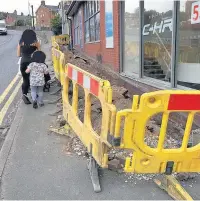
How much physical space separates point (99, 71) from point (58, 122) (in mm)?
3177

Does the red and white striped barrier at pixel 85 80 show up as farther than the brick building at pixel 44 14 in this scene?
No

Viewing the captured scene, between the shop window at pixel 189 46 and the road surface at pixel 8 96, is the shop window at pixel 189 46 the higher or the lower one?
the higher one

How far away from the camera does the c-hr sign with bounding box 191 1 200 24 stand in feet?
15.9

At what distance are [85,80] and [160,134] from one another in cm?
116

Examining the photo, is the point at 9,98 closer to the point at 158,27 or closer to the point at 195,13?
the point at 158,27

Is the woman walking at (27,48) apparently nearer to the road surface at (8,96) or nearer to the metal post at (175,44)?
the road surface at (8,96)

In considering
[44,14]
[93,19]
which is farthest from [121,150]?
[44,14]

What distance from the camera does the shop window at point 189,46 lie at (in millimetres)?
4980

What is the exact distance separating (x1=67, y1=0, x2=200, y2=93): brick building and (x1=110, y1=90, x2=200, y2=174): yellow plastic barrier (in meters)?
2.25

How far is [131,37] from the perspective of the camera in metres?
7.36

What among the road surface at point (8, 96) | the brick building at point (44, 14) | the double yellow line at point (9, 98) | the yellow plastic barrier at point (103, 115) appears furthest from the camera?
the brick building at point (44, 14)

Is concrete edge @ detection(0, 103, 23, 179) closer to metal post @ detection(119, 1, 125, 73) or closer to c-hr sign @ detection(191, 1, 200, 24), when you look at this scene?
metal post @ detection(119, 1, 125, 73)

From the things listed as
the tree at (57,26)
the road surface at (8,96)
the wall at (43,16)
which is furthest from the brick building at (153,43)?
the wall at (43,16)

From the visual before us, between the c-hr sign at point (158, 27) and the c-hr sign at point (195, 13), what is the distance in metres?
0.48
